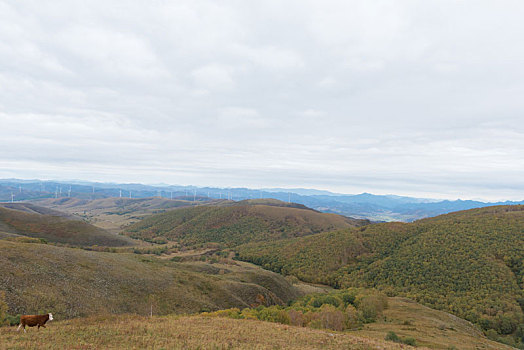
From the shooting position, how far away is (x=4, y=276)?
3266 centimetres

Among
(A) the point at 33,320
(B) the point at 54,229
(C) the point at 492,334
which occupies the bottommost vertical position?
(C) the point at 492,334

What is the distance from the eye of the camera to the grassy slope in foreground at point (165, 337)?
1762 centimetres

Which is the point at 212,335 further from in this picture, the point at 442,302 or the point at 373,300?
the point at 442,302

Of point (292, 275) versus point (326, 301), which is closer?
point (326, 301)

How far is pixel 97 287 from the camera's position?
3969cm

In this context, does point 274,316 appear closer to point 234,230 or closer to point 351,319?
point 351,319

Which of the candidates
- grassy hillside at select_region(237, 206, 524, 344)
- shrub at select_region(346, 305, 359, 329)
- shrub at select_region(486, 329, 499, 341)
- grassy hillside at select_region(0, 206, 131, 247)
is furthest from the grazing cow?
grassy hillside at select_region(0, 206, 131, 247)

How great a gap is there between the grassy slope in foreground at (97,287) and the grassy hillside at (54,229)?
69.9m

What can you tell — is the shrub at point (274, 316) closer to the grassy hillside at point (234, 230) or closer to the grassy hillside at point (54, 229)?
the grassy hillside at point (54, 229)

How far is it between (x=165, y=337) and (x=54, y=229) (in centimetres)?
12002

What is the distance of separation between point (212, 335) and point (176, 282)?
3325 cm

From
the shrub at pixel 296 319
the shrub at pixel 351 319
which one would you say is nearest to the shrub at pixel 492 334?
the shrub at pixel 351 319

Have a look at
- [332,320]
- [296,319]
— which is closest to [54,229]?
[296,319]

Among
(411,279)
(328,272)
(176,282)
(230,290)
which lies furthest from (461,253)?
(176,282)
